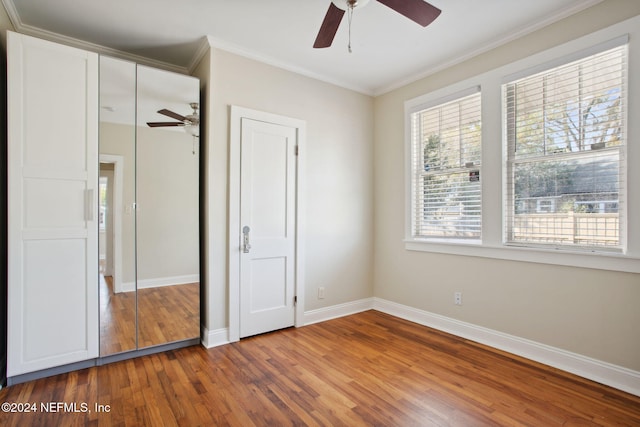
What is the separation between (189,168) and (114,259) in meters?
0.98

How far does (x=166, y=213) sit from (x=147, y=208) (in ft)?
0.51

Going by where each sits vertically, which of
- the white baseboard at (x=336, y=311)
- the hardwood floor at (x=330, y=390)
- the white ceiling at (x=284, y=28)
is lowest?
the hardwood floor at (x=330, y=390)

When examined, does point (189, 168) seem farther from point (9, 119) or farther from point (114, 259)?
point (9, 119)

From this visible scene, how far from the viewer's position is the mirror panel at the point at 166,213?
2.75 m

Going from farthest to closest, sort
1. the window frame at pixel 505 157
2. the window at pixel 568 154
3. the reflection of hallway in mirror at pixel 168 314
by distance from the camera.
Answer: the reflection of hallway in mirror at pixel 168 314
the window at pixel 568 154
the window frame at pixel 505 157

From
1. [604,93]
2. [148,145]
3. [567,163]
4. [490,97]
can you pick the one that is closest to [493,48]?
[490,97]

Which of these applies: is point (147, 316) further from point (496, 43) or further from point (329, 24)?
point (496, 43)

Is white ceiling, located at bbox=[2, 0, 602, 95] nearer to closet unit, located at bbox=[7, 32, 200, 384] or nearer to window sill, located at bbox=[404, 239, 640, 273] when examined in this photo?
closet unit, located at bbox=[7, 32, 200, 384]

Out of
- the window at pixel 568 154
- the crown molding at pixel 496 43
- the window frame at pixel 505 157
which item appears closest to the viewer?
the window frame at pixel 505 157

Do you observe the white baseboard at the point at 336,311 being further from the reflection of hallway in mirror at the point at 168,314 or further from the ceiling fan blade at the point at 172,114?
the ceiling fan blade at the point at 172,114

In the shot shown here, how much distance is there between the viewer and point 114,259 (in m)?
2.63

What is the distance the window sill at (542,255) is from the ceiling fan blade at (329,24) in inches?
88.4

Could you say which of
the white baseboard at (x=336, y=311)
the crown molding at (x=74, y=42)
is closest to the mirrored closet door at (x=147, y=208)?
the crown molding at (x=74, y=42)

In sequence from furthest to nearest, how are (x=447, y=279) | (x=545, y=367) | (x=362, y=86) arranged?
(x=362, y=86) → (x=447, y=279) → (x=545, y=367)
